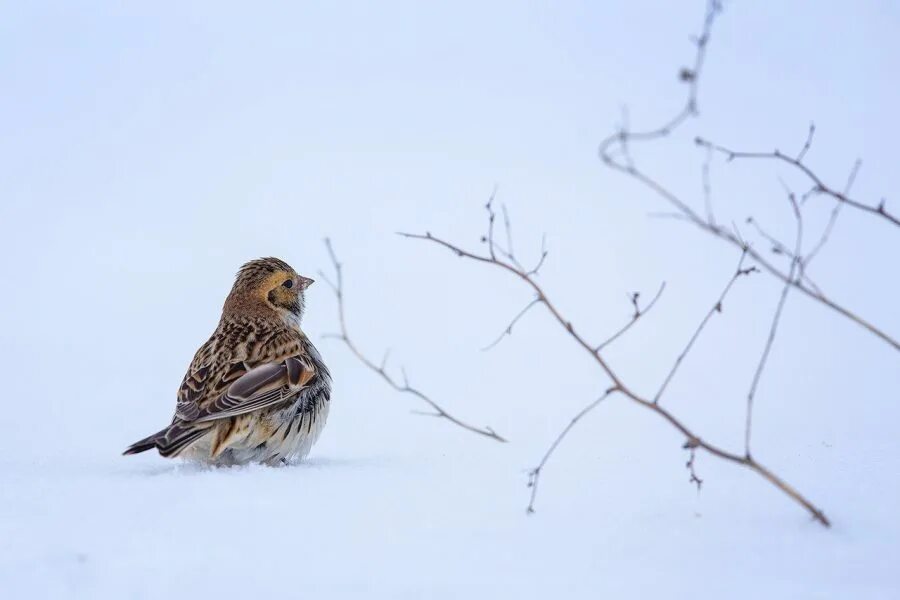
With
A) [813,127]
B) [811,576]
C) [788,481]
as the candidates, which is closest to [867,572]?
[811,576]

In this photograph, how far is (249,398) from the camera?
5984 millimetres

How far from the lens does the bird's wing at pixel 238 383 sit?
5.86m

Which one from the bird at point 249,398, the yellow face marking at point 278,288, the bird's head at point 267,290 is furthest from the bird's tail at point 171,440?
the yellow face marking at point 278,288

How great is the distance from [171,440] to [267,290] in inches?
76.6

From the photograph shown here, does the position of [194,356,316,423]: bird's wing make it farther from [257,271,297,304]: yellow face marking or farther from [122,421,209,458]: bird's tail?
[257,271,297,304]: yellow face marking

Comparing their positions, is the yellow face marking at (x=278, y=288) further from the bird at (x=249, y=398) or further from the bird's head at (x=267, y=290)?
the bird at (x=249, y=398)

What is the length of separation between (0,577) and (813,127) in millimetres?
3627

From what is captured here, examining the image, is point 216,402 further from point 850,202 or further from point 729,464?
point 850,202

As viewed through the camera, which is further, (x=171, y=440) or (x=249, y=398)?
(x=249, y=398)

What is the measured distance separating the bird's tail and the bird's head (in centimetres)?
158

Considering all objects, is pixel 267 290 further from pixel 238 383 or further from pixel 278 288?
pixel 238 383

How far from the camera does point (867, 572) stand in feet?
11.5

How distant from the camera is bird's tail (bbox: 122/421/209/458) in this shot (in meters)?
5.46

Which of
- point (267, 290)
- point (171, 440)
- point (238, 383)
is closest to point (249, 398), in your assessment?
point (238, 383)
